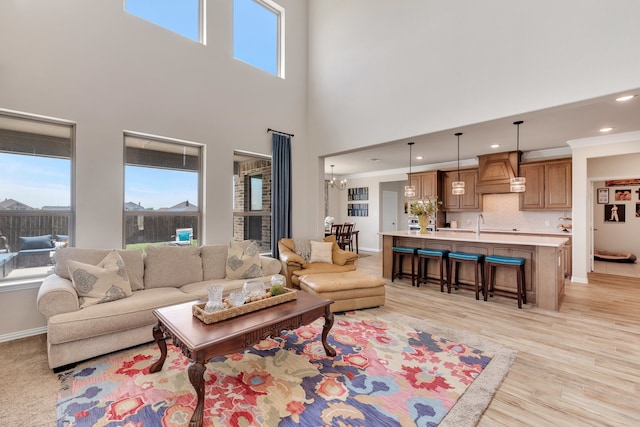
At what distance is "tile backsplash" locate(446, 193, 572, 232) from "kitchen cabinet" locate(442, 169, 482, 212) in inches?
10.4

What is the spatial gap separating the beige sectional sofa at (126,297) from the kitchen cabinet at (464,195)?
576cm

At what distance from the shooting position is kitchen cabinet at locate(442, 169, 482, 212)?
716 cm

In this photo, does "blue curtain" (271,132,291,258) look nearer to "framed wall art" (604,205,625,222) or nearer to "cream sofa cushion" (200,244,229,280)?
"cream sofa cushion" (200,244,229,280)

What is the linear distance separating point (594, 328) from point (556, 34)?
329 centimetres

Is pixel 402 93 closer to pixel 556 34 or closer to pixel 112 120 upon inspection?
pixel 556 34

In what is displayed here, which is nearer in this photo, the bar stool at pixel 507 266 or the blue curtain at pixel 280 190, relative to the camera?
the bar stool at pixel 507 266

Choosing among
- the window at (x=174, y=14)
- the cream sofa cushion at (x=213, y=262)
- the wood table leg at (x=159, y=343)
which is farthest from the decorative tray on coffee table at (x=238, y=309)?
the window at (x=174, y=14)

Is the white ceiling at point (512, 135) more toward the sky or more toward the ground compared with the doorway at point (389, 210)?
more toward the sky

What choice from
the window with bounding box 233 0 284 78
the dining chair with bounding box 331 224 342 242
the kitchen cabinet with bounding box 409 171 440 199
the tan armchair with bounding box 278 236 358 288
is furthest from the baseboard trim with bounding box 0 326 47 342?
the kitchen cabinet with bounding box 409 171 440 199

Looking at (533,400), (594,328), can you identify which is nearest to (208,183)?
(533,400)

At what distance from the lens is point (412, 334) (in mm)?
3068

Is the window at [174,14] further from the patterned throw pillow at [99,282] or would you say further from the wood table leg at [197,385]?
the wood table leg at [197,385]

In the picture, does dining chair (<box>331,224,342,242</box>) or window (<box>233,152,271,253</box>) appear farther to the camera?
dining chair (<box>331,224,342,242</box>)

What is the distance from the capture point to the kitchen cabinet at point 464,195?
23.5 feet
